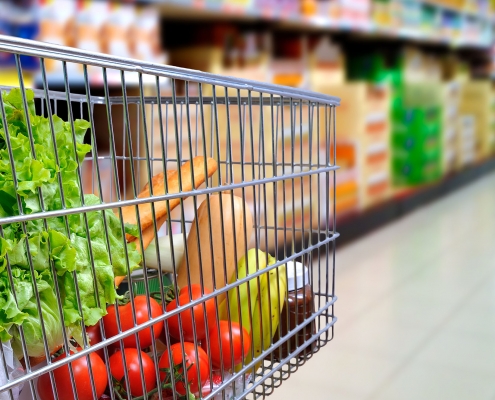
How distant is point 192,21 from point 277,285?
2.55m

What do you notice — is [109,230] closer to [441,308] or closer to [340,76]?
[441,308]

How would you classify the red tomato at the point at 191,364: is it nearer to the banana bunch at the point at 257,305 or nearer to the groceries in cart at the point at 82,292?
the groceries in cart at the point at 82,292

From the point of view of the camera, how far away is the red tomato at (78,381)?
698mm

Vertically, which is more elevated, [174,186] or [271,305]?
[174,186]

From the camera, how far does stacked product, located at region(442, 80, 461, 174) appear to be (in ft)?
16.9

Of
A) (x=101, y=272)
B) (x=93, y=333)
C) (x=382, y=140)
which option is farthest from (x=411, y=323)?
(x=382, y=140)

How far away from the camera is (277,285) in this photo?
949mm

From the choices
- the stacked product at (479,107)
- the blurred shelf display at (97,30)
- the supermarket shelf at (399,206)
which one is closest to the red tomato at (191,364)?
the blurred shelf display at (97,30)

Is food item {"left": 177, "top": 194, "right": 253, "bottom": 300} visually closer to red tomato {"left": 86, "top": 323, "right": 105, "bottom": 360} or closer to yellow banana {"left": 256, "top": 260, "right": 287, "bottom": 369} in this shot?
yellow banana {"left": 256, "top": 260, "right": 287, "bottom": 369}

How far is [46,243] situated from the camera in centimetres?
62

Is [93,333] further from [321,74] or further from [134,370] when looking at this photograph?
[321,74]

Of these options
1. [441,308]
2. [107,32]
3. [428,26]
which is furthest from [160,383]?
[428,26]

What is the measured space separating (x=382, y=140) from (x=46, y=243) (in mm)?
3585

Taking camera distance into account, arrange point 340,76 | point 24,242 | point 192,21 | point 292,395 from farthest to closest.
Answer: point 340,76 < point 192,21 < point 292,395 < point 24,242
